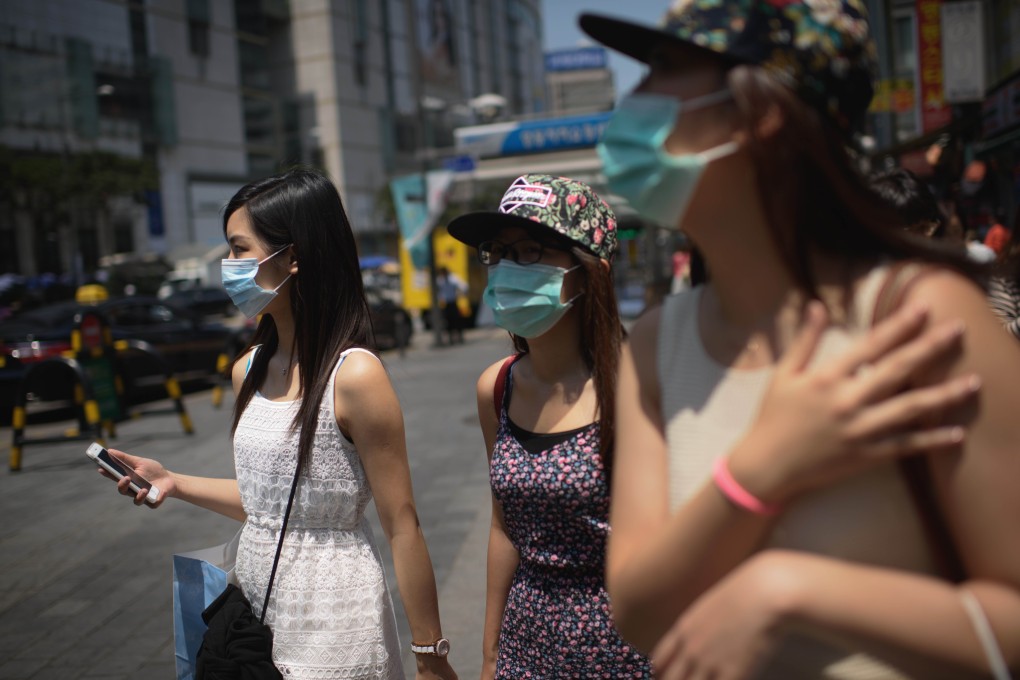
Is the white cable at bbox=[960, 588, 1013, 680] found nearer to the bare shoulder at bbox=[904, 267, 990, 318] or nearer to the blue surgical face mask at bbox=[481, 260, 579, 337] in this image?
the bare shoulder at bbox=[904, 267, 990, 318]

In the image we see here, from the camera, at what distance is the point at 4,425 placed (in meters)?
12.5

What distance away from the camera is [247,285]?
2.54 meters

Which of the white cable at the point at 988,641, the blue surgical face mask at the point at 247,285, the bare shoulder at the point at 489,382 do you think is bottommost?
the white cable at the point at 988,641

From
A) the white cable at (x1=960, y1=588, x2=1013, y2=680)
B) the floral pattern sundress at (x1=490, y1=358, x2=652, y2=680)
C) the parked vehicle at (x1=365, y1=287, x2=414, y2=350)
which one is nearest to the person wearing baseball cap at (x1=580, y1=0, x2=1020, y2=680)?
the white cable at (x1=960, y1=588, x2=1013, y2=680)

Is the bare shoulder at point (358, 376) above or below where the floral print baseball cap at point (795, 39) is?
below

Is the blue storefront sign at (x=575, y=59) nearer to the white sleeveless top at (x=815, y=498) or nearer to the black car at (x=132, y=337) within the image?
the black car at (x=132, y=337)

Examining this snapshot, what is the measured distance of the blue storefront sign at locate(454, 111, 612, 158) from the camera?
722 inches

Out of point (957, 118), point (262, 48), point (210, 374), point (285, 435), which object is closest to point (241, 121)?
point (262, 48)

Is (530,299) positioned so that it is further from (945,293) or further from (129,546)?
(129,546)

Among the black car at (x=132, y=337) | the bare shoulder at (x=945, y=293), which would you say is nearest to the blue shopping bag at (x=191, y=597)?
the bare shoulder at (x=945, y=293)

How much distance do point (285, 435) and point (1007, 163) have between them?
10792mm

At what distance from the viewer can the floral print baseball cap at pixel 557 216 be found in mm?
2232

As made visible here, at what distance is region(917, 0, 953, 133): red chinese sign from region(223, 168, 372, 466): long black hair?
11.3 meters

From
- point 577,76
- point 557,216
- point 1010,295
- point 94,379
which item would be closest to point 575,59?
point 577,76
